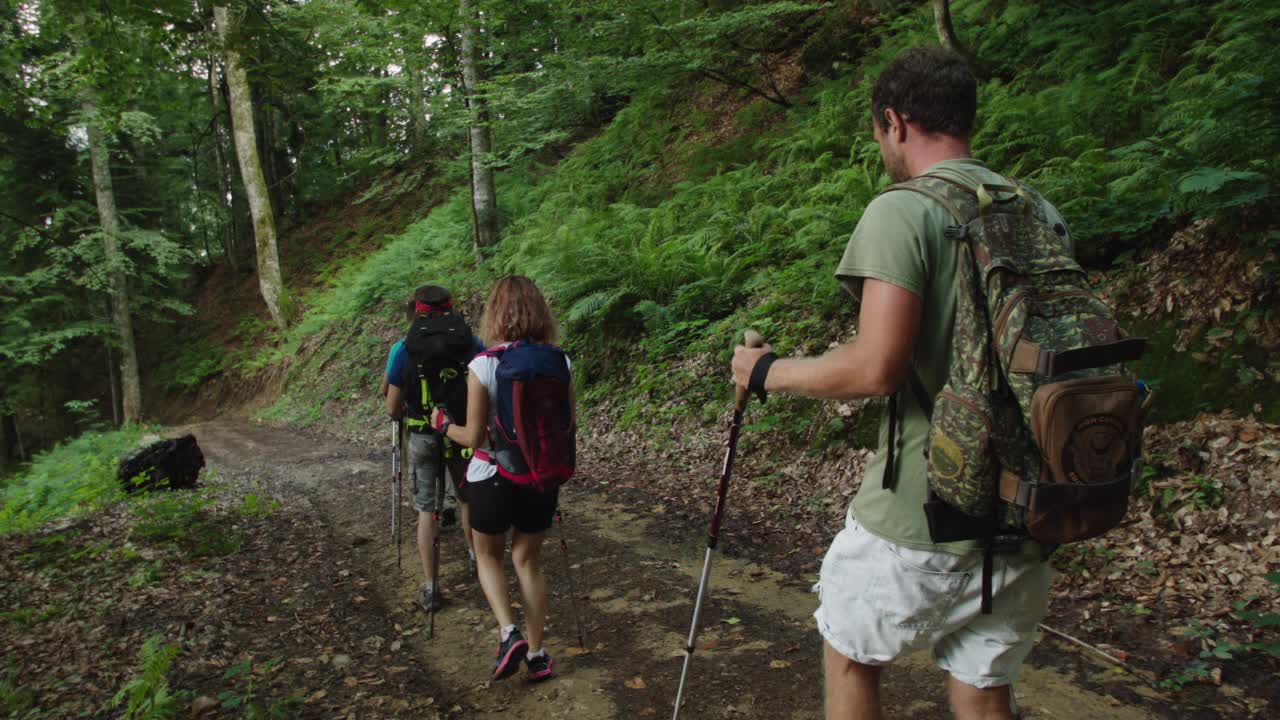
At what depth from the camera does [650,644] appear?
3990 millimetres

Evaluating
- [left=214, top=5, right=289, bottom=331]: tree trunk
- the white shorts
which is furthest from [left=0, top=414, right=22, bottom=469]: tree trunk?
the white shorts

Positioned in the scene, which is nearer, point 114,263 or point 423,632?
point 423,632

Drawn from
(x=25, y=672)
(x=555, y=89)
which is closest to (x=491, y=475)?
(x=25, y=672)

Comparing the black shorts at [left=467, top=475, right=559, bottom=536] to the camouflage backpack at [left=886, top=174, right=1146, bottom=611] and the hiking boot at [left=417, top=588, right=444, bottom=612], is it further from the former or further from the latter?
the camouflage backpack at [left=886, top=174, right=1146, bottom=611]

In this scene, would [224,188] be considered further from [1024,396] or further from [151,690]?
[1024,396]

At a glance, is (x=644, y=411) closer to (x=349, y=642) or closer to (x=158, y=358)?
(x=349, y=642)

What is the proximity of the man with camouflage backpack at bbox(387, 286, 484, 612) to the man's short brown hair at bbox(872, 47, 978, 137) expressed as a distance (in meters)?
3.49

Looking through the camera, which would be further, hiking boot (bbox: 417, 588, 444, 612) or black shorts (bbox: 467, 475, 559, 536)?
hiking boot (bbox: 417, 588, 444, 612)

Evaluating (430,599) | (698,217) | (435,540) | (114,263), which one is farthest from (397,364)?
(114,263)

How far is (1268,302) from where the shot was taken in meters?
4.32

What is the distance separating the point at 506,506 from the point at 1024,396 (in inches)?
105

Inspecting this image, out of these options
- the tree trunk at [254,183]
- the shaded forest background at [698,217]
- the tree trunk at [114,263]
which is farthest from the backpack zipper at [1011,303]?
the tree trunk at [114,263]

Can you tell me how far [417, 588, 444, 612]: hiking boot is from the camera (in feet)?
14.7

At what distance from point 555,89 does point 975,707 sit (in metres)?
11.4
